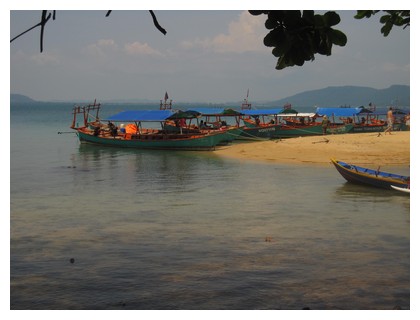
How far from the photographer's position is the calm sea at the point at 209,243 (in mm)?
8234

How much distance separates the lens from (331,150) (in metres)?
26.6

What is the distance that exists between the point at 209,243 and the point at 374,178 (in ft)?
22.6

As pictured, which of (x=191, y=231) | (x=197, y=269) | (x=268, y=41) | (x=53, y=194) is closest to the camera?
(x=268, y=41)

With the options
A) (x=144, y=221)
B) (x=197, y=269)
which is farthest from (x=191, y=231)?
(x=197, y=269)

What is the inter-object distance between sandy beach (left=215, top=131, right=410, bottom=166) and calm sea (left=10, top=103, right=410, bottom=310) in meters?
3.42

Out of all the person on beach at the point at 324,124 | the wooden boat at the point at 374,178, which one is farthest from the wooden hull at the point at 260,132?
the wooden boat at the point at 374,178

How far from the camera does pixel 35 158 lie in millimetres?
A: 28922

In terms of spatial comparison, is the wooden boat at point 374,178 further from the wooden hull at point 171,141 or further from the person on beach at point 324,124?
the person on beach at point 324,124

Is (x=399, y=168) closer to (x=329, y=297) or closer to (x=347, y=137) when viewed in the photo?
(x=347, y=137)

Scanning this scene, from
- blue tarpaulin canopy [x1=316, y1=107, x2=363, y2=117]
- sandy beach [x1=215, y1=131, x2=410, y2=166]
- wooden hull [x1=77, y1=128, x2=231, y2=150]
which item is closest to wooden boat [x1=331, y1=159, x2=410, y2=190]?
sandy beach [x1=215, y1=131, x2=410, y2=166]

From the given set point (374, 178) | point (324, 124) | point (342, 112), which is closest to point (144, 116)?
point (324, 124)

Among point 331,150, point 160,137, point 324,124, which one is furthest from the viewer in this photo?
point 324,124

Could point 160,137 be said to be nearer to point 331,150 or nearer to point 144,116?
point 144,116
